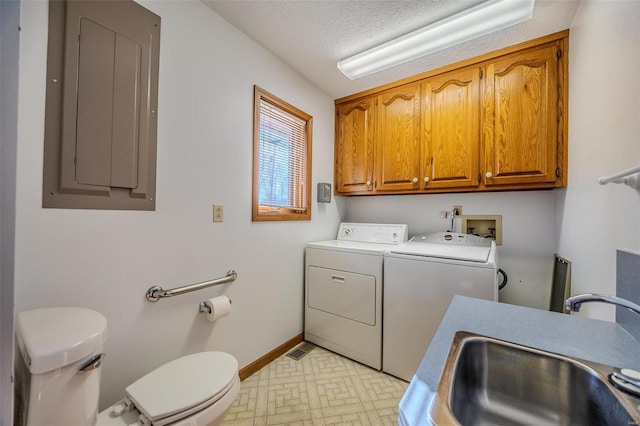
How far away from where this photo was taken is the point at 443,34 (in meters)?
1.58

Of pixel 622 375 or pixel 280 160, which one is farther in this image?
pixel 280 160

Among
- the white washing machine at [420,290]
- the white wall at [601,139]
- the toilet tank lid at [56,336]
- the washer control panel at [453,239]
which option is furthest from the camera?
the washer control panel at [453,239]

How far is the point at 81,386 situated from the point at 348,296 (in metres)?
1.57

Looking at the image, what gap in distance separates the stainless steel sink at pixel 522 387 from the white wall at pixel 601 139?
1.76 feet

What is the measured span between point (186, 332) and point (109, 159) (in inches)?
38.9

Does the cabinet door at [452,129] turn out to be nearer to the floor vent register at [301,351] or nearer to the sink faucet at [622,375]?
the sink faucet at [622,375]

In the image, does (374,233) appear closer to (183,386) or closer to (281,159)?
(281,159)

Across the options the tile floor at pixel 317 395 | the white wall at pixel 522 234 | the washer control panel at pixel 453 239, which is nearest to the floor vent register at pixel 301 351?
the tile floor at pixel 317 395

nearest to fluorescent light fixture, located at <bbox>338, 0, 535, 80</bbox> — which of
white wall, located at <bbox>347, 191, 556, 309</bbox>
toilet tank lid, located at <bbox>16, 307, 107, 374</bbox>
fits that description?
white wall, located at <bbox>347, 191, 556, 309</bbox>

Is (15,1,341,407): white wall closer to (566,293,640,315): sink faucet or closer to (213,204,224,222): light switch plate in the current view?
(213,204,224,222): light switch plate

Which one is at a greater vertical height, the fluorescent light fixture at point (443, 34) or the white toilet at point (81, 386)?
the fluorescent light fixture at point (443, 34)

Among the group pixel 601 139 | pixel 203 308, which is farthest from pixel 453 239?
pixel 203 308

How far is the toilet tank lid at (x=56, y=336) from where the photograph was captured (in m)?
0.69

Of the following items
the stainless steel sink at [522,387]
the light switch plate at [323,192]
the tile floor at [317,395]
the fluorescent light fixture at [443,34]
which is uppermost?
the fluorescent light fixture at [443,34]
